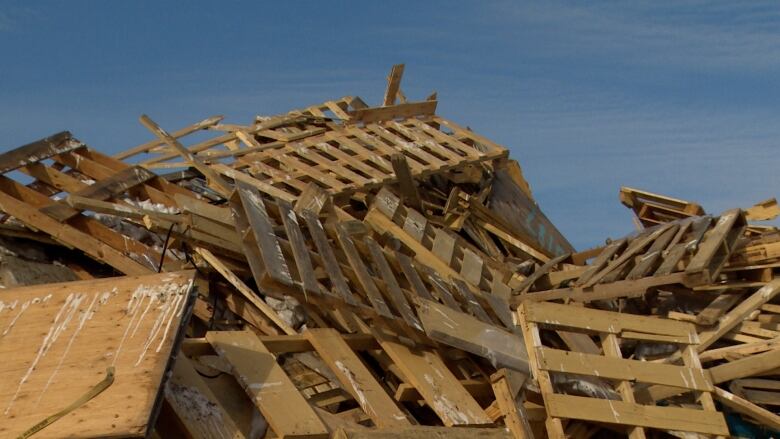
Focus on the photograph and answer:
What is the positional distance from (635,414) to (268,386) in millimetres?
2562

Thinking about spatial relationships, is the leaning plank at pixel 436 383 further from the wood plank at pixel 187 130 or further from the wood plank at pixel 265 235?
the wood plank at pixel 187 130

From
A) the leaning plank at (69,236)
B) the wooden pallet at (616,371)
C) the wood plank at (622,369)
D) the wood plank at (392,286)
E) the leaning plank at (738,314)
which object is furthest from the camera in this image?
the leaning plank at (69,236)

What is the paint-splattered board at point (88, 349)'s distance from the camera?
17.3 ft

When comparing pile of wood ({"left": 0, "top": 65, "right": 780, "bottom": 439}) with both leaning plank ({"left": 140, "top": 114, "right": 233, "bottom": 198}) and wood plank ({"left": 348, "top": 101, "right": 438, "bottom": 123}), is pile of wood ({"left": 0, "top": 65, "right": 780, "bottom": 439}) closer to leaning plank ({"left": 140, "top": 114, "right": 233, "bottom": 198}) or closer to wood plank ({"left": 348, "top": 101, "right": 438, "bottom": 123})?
leaning plank ({"left": 140, "top": 114, "right": 233, "bottom": 198})

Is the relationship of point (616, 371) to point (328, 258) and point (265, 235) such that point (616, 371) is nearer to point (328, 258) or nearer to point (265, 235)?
point (328, 258)

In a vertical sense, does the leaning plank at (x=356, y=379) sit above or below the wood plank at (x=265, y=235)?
below

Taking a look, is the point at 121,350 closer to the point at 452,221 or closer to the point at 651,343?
the point at 651,343

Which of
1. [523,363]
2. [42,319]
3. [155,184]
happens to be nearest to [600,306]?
[523,363]

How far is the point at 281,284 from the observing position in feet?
23.6

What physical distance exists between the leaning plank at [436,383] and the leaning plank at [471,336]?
0.22 meters

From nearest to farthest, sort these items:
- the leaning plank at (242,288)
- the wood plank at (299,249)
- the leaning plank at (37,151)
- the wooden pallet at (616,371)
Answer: the wooden pallet at (616,371)
the wood plank at (299,249)
the leaning plank at (242,288)
the leaning plank at (37,151)

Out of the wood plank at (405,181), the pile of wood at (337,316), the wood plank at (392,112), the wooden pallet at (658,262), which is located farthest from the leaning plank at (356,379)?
the wood plank at (392,112)

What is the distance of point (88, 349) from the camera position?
5.84 meters

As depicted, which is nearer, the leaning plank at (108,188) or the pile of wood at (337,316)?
the pile of wood at (337,316)
